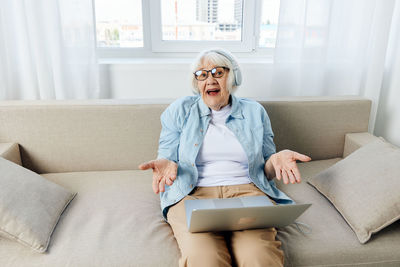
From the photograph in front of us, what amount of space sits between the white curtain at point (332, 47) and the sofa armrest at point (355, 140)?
301 mm

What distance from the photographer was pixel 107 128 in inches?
68.1

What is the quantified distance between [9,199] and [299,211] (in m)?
1.06

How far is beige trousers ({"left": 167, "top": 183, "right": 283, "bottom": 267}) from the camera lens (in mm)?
1089

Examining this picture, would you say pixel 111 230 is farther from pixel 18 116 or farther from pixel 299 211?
pixel 18 116

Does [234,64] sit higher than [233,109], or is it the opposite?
[234,64]

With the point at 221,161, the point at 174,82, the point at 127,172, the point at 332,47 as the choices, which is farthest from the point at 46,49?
the point at 332,47

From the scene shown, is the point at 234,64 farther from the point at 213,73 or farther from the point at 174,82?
the point at 174,82

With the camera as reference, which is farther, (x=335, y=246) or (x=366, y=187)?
(x=366, y=187)

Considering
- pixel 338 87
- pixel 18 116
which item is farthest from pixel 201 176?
pixel 338 87

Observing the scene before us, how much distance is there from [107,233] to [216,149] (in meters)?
0.56

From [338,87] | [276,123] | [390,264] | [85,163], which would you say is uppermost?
[338,87]

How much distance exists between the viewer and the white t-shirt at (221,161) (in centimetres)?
142

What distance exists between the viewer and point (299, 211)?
112 cm

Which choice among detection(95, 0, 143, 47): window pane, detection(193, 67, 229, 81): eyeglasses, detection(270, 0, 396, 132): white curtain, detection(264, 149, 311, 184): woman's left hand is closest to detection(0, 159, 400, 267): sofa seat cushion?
detection(264, 149, 311, 184): woman's left hand
